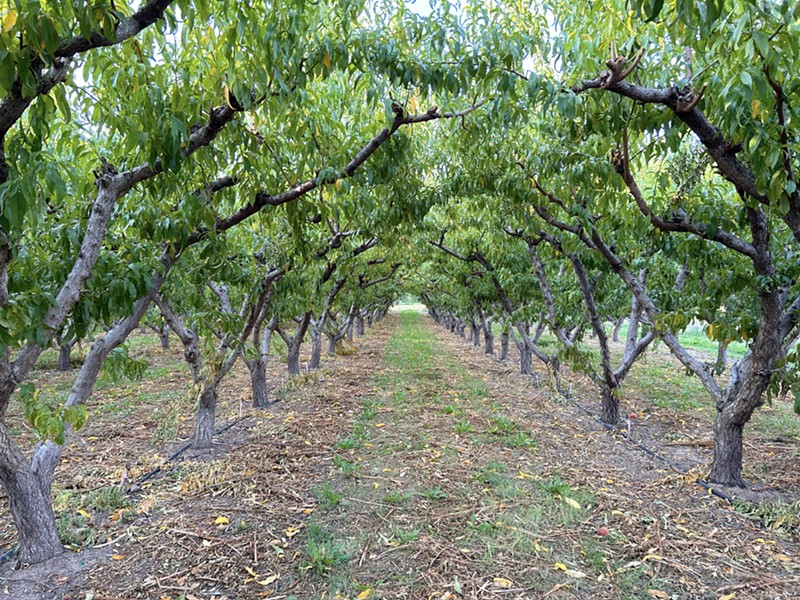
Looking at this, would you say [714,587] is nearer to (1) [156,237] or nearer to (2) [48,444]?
(1) [156,237]

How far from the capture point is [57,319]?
8.54ft

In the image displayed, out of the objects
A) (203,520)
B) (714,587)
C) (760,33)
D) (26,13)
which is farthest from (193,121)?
(714,587)

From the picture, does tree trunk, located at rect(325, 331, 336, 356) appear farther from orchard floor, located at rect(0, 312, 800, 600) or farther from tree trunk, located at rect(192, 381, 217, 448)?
tree trunk, located at rect(192, 381, 217, 448)

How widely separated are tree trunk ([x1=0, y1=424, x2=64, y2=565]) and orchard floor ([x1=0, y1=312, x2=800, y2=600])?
0.20m

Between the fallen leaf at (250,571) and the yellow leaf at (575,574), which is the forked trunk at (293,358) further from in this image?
the yellow leaf at (575,574)

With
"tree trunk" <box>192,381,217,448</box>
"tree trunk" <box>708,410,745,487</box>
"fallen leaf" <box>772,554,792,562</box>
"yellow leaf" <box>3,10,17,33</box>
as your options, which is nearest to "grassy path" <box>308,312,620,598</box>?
"fallen leaf" <box>772,554,792,562</box>

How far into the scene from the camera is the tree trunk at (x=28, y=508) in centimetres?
310

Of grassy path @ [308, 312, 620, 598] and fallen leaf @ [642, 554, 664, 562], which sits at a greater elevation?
fallen leaf @ [642, 554, 664, 562]

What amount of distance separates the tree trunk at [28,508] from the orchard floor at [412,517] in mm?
195

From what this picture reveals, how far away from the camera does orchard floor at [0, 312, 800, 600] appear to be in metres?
3.22

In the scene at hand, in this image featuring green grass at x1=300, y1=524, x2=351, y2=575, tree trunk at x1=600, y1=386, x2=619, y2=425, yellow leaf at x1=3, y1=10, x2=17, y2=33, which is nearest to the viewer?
yellow leaf at x1=3, y1=10, x2=17, y2=33

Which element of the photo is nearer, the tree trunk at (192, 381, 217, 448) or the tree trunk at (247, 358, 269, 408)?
the tree trunk at (192, 381, 217, 448)

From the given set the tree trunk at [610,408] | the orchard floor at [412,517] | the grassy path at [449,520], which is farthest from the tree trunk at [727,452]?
the tree trunk at [610,408]

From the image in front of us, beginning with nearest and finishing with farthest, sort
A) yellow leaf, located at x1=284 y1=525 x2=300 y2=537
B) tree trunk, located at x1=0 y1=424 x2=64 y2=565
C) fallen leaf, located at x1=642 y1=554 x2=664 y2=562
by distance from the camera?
tree trunk, located at x1=0 y1=424 x2=64 y2=565 < fallen leaf, located at x1=642 y1=554 x2=664 y2=562 < yellow leaf, located at x1=284 y1=525 x2=300 y2=537
